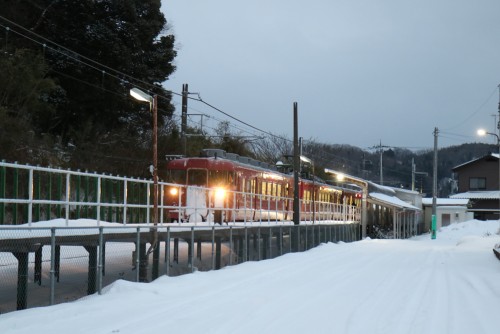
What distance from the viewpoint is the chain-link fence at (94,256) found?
1048cm

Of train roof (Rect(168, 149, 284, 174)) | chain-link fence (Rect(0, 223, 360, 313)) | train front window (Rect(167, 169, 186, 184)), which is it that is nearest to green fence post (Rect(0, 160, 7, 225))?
chain-link fence (Rect(0, 223, 360, 313))

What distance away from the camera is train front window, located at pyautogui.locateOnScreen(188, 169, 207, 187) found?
25297mm

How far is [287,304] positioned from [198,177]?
14019 mm

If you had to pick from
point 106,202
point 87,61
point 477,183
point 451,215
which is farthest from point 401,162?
point 106,202

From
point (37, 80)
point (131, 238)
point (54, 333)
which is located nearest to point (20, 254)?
point (54, 333)

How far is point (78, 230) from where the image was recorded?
11.9m

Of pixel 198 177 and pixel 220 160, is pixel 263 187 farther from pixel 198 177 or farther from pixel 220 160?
pixel 198 177

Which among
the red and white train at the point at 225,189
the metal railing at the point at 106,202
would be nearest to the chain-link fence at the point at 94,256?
Result: the metal railing at the point at 106,202

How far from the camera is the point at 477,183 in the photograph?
80250mm

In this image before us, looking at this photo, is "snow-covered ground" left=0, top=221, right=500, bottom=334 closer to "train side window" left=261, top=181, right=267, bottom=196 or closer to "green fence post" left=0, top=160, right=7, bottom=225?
"green fence post" left=0, top=160, right=7, bottom=225

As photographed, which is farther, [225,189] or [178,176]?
[178,176]

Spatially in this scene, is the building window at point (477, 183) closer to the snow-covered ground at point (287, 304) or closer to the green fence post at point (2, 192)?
the snow-covered ground at point (287, 304)

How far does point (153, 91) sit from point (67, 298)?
2462cm

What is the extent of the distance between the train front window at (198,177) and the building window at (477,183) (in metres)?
62.0
